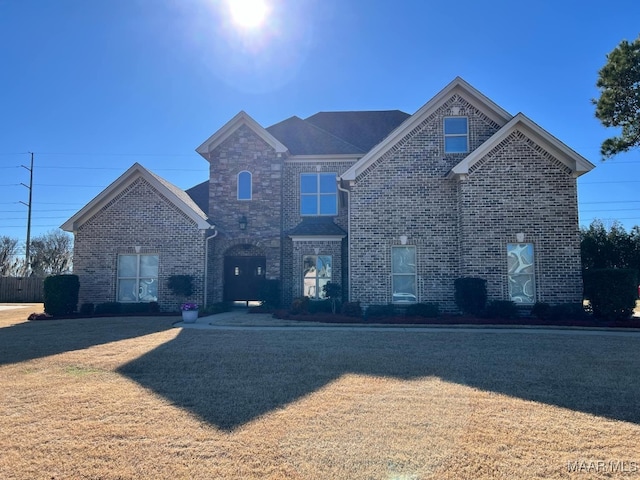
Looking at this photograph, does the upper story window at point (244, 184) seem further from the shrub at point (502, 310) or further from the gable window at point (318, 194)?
the shrub at point (502, 310)

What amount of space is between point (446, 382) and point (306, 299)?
9.23m

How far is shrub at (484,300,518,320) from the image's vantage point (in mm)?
12953

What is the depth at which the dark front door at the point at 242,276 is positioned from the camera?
Answer: 18.3 metres

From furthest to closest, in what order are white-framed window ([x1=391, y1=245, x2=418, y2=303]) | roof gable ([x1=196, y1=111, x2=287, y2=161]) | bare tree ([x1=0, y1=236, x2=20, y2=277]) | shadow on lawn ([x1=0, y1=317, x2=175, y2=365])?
bare tree ([x1=0, y1=236, x2=20, y2=277]) → roof gable ([x1=196, y1=111, x2=287, y2=161]) → white-framed window ([x1=391, y1=245, x2=418, y2=303]) → shadow on lawn ([x1=0, y1=317, x2=175, y2=365])

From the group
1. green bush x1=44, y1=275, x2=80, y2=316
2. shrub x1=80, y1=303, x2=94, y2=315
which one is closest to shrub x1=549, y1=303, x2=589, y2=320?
shrub x1=80, y1=303, x2=94, y2=315

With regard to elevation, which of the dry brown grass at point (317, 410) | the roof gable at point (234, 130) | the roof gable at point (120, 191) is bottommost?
the dry brown grass at point (317, 410)

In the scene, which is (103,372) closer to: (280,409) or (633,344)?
(280,409)

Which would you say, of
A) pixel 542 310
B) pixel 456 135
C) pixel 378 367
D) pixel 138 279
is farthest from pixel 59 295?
pixel 542 310

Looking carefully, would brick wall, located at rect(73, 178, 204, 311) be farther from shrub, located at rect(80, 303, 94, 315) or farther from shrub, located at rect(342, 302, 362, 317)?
shrub, located at rect(342, 302, 362, 317)

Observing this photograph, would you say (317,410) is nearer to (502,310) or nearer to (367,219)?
(502,310)

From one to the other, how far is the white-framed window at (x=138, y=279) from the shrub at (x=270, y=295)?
4.25 meters

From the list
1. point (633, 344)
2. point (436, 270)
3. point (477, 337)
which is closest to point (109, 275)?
point (436, 270)

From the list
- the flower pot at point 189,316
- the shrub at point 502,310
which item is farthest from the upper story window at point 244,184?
the shrub at point 502,310

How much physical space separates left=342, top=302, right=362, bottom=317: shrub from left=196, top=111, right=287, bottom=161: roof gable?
7.73 meters
